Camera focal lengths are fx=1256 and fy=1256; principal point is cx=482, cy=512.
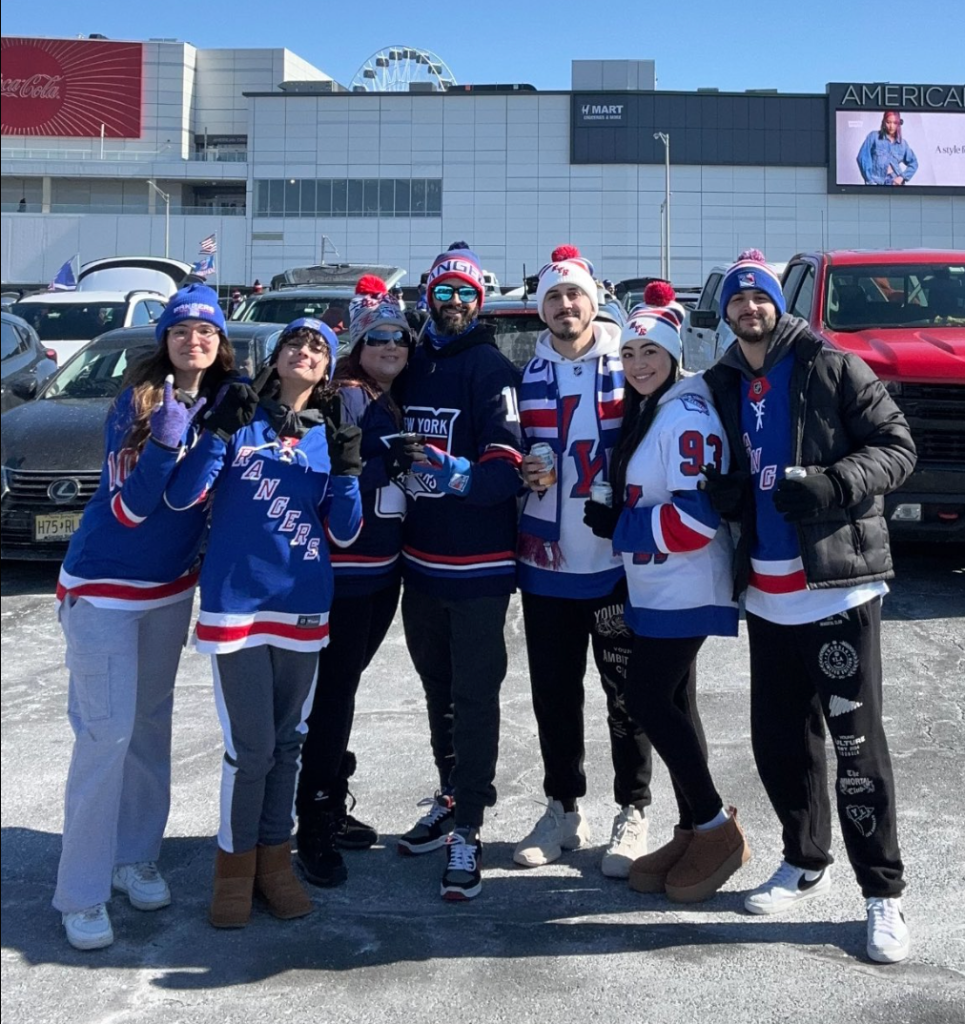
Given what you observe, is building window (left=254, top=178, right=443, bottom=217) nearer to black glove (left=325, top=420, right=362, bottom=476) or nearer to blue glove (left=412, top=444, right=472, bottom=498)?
blue glove (left=412, top=444, right=472, bottom=498)

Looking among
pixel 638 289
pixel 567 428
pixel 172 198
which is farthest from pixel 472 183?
pixel 567 428

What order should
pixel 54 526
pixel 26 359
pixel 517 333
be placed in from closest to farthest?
pixel 54 526
pixel 517 333
pixel 26 359

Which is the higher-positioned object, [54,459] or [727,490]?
[54,459]

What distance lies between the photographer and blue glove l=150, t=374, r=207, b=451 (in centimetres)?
359

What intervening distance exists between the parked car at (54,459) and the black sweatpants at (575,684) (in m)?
3.42

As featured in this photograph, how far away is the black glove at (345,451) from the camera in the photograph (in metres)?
3.91

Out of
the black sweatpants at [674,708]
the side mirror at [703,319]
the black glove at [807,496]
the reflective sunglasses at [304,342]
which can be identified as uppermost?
the side mirror at [703,319]

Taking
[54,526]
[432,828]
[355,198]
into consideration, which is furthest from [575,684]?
[355,198]

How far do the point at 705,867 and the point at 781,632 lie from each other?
87 cm

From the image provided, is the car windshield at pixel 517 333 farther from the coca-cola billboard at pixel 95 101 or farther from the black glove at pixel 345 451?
the coca-cola billboard at pixel 95 101

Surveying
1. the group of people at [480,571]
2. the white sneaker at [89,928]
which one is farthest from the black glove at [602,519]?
the white sneaker at [89,928]

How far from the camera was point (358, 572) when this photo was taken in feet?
14.1

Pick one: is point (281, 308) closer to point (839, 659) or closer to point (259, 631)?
point (259, 631)

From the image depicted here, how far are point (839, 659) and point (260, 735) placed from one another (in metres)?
1.79
